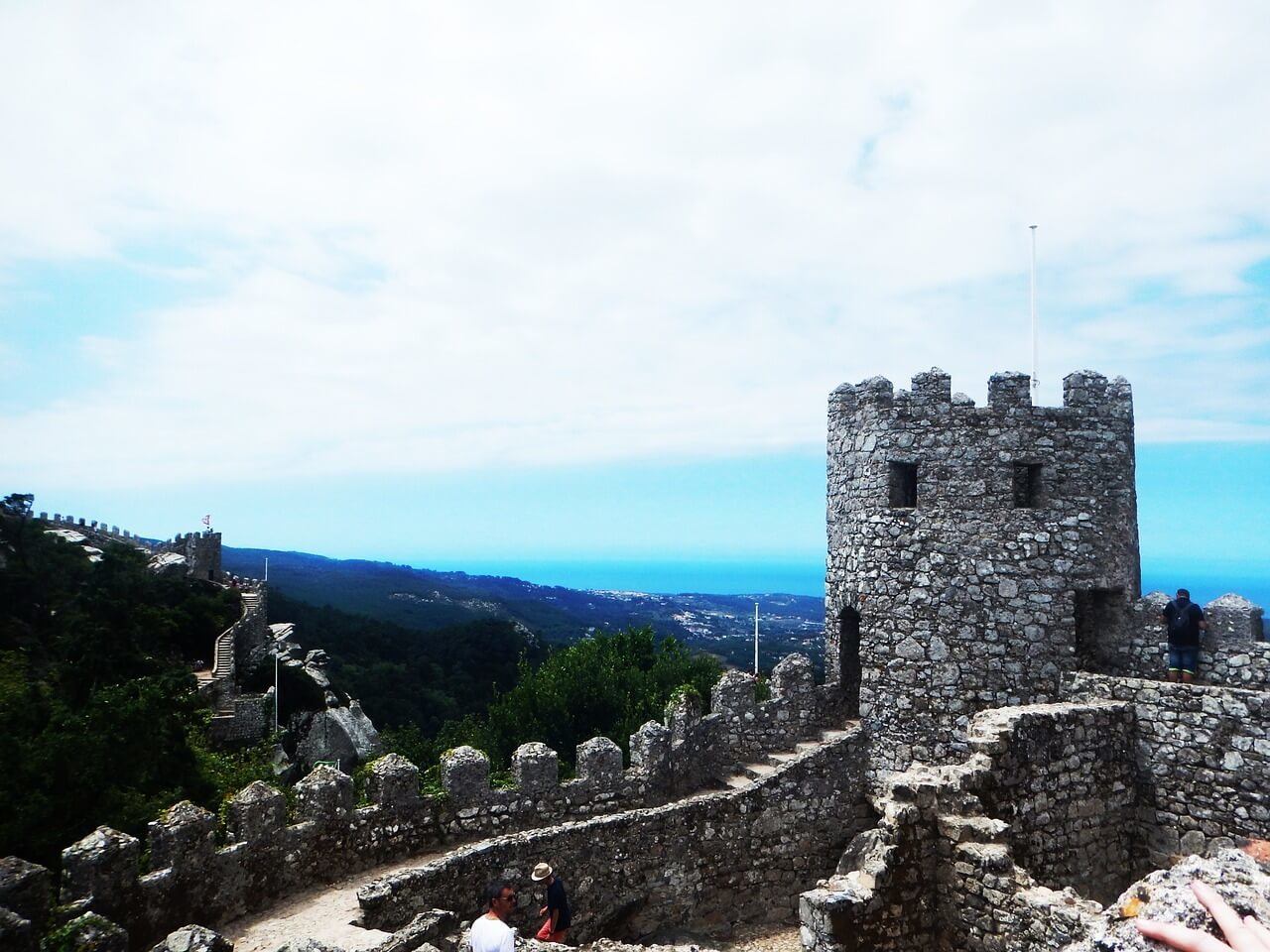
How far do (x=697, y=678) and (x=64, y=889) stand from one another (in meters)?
19.8

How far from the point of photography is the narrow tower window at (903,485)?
11.0 m

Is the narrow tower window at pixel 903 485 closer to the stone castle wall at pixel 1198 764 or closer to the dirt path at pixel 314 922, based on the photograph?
the stone castle wall at pixel 1198 764

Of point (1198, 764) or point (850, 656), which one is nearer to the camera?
point (1198, 764)

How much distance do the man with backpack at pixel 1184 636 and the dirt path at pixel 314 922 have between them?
29.8 ft

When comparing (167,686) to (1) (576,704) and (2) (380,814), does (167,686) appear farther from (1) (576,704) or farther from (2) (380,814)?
(1) (576,704)

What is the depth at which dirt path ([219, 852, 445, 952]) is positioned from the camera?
24.5ft

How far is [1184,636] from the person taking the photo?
9.66 m

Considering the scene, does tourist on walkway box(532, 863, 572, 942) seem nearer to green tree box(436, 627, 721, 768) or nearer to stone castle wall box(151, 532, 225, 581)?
green tree box(436, 627, 721, 768)

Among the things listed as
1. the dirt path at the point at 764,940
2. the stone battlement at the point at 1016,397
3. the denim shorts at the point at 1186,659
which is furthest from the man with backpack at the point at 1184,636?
the dirt path at the point at 764,940

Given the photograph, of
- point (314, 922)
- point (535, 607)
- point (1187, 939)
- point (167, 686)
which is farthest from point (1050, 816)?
point (535, 607)

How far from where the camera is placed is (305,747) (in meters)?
28.0

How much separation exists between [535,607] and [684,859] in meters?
112

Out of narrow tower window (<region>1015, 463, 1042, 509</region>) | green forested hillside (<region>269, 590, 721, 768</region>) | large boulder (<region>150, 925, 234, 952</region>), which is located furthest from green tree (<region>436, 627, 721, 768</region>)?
large boulder (<region>150, 925, 234, 952</region>)

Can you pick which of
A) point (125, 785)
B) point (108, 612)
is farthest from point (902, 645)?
point (108, 612)
